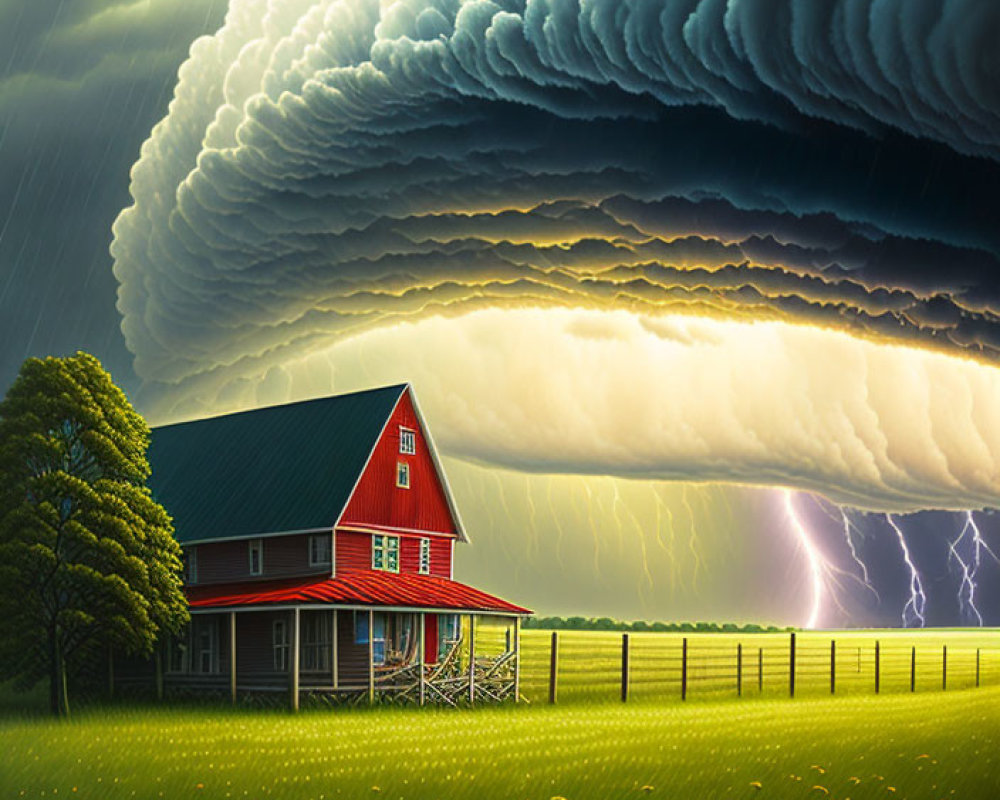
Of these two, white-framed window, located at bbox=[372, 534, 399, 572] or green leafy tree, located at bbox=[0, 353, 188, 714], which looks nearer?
green leafy tree, located at bbox=[0, 353, 188, 714]

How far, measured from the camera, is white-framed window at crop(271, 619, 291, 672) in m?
34.0

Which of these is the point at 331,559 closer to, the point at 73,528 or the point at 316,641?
the point at 316,641

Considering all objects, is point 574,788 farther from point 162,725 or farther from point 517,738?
point 162,725

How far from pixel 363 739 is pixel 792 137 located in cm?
1060

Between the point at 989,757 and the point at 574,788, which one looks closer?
the point at 574,788

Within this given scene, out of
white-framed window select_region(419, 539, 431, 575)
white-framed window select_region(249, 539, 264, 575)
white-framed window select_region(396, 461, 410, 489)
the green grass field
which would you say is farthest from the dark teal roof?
the green grass field

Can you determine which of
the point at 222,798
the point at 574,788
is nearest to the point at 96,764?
the point at 222,798

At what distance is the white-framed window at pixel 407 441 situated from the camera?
122 feet

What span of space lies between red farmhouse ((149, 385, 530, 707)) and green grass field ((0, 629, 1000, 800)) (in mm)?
3014

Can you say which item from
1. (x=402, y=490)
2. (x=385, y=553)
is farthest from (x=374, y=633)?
(x=402, y=490)

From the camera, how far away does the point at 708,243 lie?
73.9 feet

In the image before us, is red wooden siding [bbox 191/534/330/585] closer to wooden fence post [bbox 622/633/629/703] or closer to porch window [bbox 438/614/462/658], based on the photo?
porch window [bbox 438/614/462/658]

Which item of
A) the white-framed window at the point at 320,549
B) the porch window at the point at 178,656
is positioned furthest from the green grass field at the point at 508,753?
the porch window at the point at 178,656

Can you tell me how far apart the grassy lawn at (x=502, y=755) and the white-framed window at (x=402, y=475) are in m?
9.92
